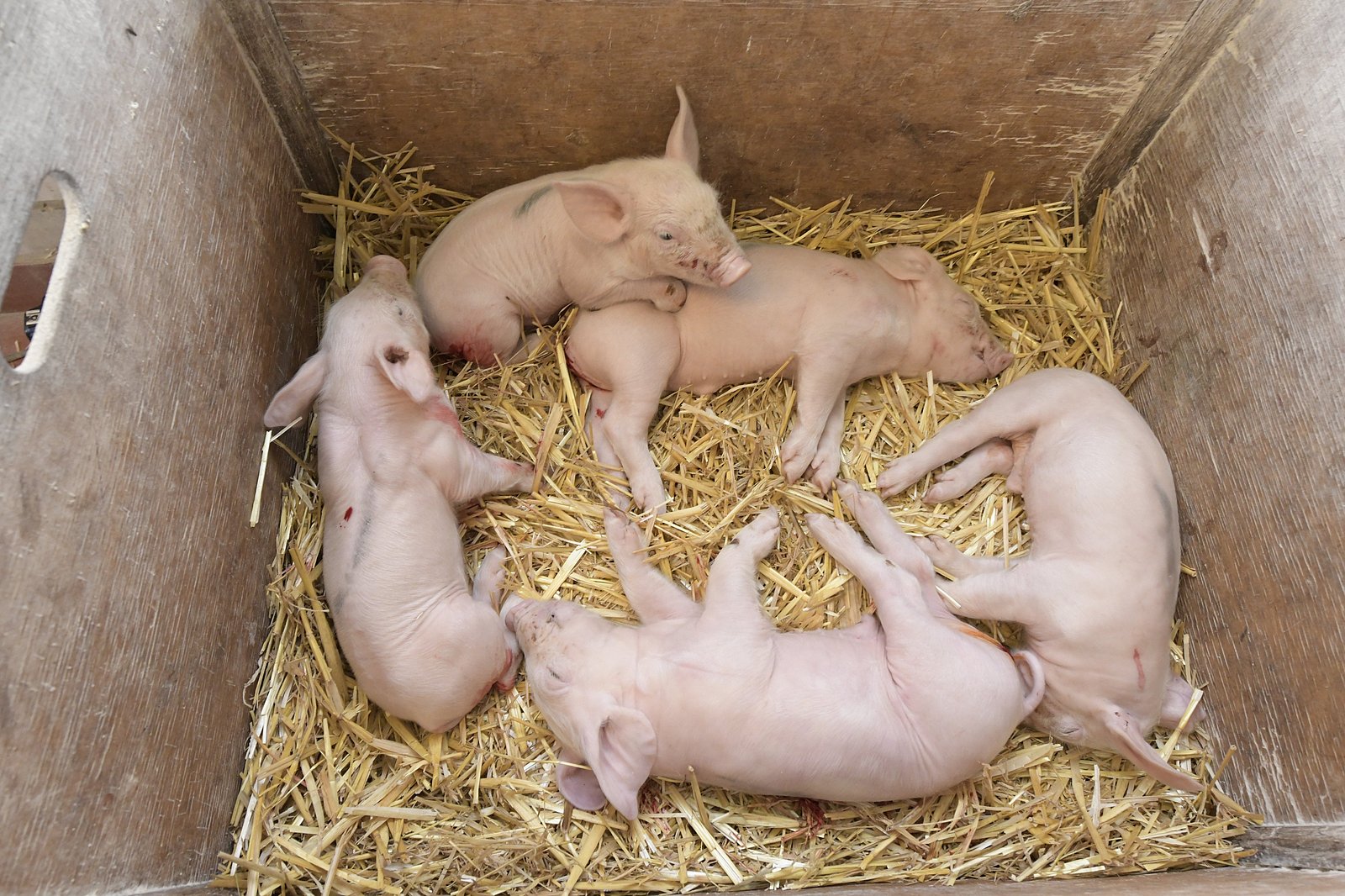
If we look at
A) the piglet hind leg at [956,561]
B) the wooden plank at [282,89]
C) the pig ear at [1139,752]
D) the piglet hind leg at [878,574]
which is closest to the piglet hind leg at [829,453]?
the piglet hind leg at [878,574]

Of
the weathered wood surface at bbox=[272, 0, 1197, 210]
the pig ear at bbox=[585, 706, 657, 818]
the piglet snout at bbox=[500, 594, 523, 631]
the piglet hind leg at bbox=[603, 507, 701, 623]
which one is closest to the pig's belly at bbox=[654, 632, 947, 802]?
the pig ear at bbox=[585, 706, 657, 818]

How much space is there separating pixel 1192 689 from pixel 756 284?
6.01 feet

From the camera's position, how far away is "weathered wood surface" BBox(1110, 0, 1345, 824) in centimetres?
254

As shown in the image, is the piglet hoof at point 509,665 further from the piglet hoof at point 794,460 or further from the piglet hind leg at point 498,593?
the piglet hoof at point 794,460

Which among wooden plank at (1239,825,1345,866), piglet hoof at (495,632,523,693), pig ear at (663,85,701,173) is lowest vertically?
wooden plank at (1239,825,1345,866)

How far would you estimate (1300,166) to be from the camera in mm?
2645

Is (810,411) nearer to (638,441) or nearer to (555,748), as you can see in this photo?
(638,441)

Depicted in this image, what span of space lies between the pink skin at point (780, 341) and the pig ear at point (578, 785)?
84 cm

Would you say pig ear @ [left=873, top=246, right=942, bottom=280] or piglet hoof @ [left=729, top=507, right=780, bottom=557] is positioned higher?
pig ear @ [left=873, top=246, right=942, bottom=280]

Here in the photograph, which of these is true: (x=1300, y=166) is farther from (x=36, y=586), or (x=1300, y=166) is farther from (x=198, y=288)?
(x=36, y=586)

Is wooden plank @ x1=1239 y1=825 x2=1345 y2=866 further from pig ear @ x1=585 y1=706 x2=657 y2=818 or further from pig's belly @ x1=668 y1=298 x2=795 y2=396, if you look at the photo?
pig's belly @ x1=668 y1=298 x2=795 y2=396

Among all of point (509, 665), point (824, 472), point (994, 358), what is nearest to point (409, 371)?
point (509, 665)

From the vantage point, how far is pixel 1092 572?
273cm

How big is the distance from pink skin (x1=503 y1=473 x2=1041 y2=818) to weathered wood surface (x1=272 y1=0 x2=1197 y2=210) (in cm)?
154
